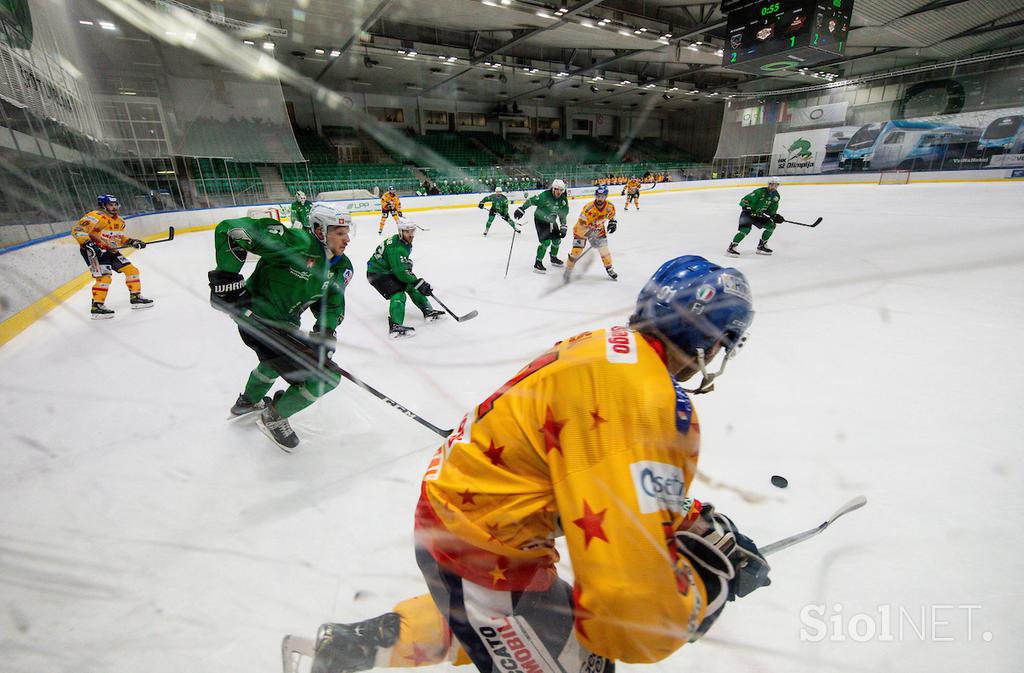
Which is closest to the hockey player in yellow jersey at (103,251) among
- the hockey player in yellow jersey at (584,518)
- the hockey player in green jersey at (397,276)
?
the hockey player in green jersey at (397,276)

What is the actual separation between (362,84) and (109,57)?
11.5 metres

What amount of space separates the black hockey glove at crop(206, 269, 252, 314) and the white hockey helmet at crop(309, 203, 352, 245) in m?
0.46

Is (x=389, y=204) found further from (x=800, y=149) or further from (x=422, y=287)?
(x=800, y=149)

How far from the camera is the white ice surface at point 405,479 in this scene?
1.40 meters

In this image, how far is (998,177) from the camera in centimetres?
1529

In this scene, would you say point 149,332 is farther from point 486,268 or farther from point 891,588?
point 891,588

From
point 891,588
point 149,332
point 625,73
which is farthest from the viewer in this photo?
point 625,73

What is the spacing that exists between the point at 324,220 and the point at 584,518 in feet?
7.37

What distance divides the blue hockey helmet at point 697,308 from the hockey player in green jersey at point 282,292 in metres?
1.95

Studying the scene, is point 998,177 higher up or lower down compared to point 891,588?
higher up

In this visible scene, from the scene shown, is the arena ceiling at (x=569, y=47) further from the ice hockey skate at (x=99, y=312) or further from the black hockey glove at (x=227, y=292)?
the black hockey glove at (x=227, y=292)

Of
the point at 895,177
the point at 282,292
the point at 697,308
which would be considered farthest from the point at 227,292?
the point at 895,177

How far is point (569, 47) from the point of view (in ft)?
55.0

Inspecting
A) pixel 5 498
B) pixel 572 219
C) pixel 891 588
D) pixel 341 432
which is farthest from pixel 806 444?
pixel 572 219
